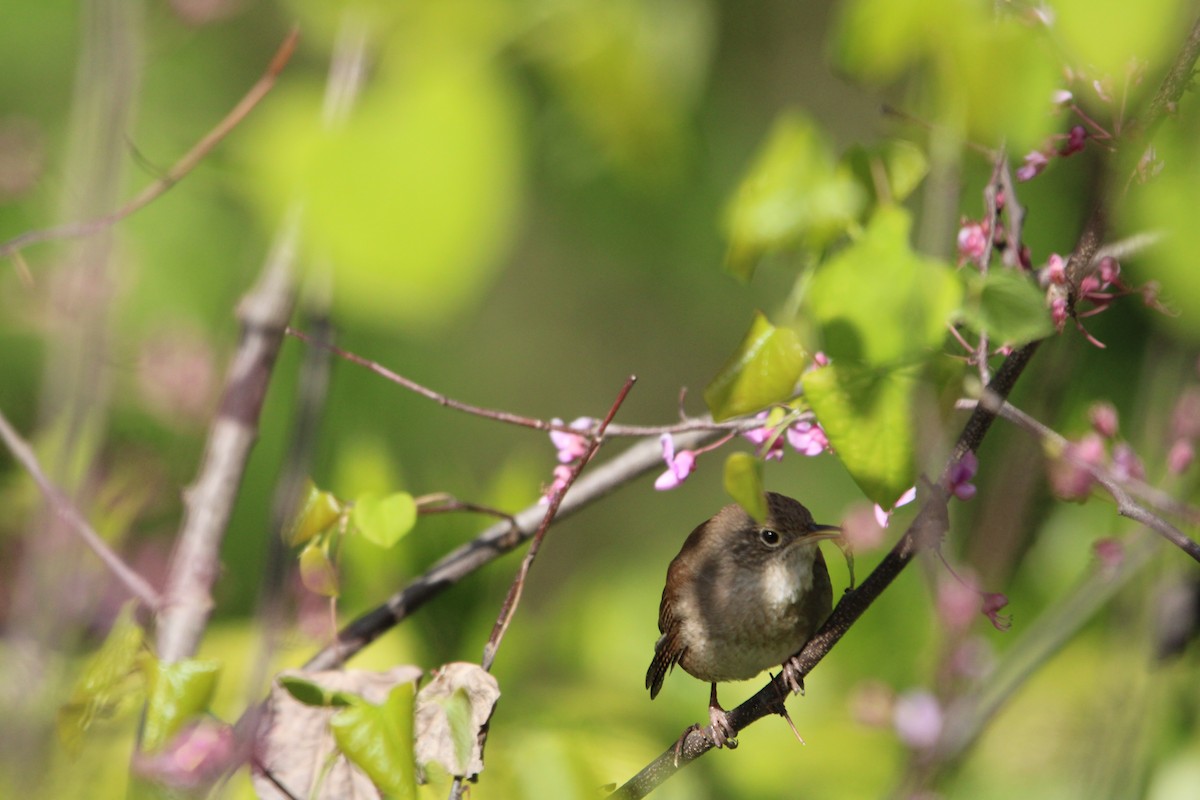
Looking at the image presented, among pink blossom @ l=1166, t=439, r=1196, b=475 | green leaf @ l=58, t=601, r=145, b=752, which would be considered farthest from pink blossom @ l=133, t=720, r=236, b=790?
pink blossom @ l=1166, t=439, r=1196, b=475

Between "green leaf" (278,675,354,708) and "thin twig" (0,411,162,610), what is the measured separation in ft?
0.86

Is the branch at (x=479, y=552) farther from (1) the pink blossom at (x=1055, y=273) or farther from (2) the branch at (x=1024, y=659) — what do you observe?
(2) the branch at (x=1024, y=659)

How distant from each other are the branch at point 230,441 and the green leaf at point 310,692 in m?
0.41

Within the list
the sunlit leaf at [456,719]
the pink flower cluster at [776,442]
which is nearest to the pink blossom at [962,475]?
the pink flower cluster at [776,442]

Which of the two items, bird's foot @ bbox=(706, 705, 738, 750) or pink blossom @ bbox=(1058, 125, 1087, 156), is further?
bird's foot @ bbox=(706, 705, 738, 750)

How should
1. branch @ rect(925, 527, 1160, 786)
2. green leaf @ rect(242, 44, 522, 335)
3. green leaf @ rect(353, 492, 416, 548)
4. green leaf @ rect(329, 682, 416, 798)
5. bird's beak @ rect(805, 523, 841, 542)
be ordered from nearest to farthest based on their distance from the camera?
1. green leaf @ rect(242, 44, 522, 335)
2. green leaf @ rect(329, 682, 416, 798)
3. green leaf @ rect(353, 492, 416, 548)
4. bird's beak @ rect(805, 523, 841, 542)
5. branch @ rect(925, 527, 1160, 786)

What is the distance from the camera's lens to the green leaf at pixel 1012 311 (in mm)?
832

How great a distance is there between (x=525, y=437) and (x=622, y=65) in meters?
3.59

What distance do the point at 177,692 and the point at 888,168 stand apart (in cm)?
91

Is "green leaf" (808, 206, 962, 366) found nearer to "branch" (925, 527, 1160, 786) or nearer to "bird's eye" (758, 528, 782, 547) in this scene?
"bird's eye" (758, 528, 782, 547)

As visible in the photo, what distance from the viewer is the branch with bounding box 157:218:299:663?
1.50m

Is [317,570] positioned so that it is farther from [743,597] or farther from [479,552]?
[743,597]

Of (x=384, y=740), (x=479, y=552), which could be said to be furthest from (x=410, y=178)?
(x=479, y=552)

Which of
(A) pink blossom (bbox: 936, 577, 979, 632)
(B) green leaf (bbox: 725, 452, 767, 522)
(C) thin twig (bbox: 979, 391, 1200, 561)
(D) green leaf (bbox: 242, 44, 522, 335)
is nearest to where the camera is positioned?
(D) green leaf (bbox: 242, 44, 522, 335)
